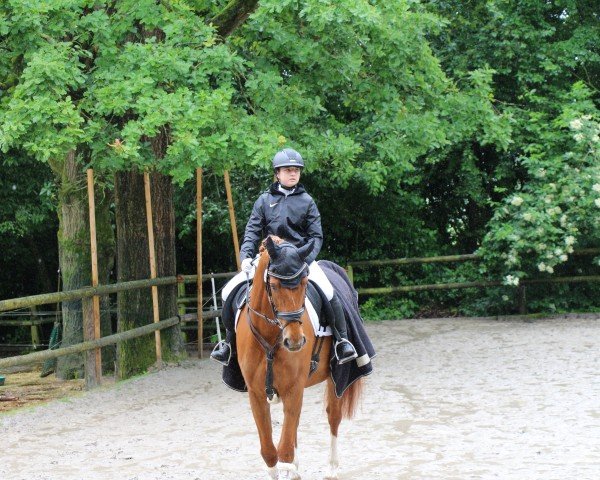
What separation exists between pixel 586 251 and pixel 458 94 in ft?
16.1

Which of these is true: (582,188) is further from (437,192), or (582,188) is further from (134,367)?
(134,367)

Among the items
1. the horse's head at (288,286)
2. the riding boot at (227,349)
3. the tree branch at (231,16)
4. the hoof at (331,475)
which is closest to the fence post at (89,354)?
the tree branch at (231,16)

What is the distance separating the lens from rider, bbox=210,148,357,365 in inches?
264

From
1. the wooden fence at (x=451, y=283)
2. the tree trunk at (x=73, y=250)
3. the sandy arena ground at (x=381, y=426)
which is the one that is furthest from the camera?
the wooden fence at (x=451, y=283)

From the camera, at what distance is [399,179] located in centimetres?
1758

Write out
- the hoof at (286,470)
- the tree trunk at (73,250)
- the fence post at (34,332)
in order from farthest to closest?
the fence post at (34,332) < the tree trunk at (73,250) < the hoof at (286,470)

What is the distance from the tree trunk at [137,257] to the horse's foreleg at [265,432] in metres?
6.25

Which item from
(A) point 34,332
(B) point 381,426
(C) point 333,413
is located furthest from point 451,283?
(C) point 333,413

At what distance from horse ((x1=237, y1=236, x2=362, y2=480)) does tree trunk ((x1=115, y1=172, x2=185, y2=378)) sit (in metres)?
6.09

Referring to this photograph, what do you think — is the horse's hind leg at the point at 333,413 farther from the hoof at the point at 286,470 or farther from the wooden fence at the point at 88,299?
the wooden fence at the point at 88,299

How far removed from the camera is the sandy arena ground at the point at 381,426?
7211mm

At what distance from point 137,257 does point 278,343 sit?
Answer: 6.78m

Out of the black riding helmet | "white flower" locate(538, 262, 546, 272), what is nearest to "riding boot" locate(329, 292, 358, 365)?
the black riding helmet

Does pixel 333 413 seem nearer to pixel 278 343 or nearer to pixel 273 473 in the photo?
pixel 273 473
